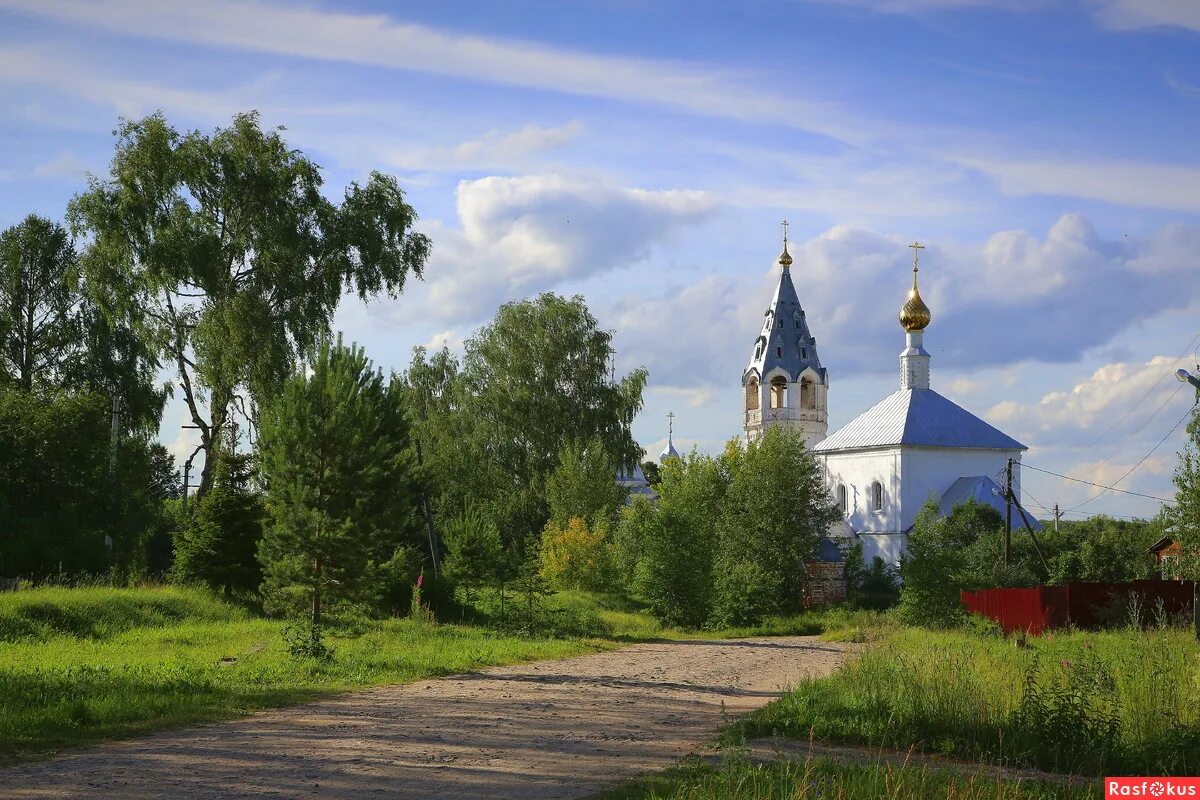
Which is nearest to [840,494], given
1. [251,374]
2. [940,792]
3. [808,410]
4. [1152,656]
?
[808,410]

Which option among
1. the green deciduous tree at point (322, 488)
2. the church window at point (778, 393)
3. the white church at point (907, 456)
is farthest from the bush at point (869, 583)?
the green deciduous tree at point (322, 488)

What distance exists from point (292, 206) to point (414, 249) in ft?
13.1

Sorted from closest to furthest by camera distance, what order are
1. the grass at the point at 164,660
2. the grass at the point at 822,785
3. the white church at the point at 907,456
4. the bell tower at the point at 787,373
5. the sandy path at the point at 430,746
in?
1. the grass at the point at 822,785
2. the sandy path at the point at 430,746
3. the grass at the point at 164,660
4. the white church at the point at 907,456
5. the bell tower at the point at 787,373

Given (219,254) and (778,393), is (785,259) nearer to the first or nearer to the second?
(778,393)

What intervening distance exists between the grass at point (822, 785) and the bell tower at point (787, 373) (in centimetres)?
6586

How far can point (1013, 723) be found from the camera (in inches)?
490

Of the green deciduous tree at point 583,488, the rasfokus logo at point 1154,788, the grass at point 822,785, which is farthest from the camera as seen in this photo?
the green deciduous tree at point 583,488

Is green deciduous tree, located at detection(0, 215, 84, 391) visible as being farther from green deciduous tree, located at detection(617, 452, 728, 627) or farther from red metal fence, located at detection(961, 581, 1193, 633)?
red metal fence, located at detection(961, 581, 1193, 633)

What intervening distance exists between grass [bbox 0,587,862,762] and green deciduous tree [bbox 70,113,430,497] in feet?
27.9

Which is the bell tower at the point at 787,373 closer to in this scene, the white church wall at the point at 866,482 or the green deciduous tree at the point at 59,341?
the white church wall at the point at 866,482

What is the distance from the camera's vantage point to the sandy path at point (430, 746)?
9.84 metres

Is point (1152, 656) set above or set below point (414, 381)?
below

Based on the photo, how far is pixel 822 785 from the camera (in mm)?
9000

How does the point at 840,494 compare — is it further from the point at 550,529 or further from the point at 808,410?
the point at 550,529
